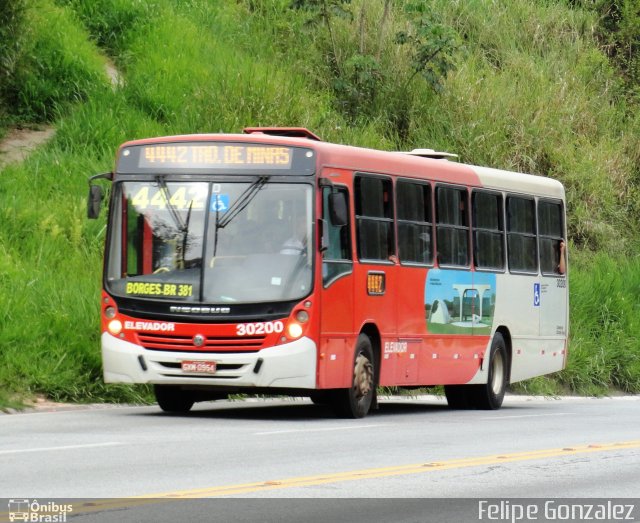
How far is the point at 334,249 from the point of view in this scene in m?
17.9

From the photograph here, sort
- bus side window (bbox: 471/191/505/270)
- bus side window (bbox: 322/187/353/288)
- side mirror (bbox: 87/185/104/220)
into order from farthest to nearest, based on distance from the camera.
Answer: bus side window (bbox: 471/191/505/270) < side mirror (bbox: 87/185/104/220) < bus side window (bbox: 322/187/353/288)

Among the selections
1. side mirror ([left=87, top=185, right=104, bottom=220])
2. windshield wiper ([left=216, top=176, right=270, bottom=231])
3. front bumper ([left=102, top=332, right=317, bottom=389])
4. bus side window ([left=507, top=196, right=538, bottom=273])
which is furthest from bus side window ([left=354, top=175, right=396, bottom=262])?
bus side window ([left=507, top=196, right=538, bottom=273])

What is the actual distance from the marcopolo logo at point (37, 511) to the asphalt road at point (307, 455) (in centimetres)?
34

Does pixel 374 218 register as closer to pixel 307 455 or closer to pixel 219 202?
pixel 219 202

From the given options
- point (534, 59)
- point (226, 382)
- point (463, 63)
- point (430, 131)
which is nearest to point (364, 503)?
point (226, 382)

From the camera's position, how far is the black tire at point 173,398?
721 inches

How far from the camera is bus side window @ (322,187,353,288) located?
57.7 feet

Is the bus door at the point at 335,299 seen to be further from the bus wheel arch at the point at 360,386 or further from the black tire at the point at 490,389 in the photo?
the black tire at the point at 490,389

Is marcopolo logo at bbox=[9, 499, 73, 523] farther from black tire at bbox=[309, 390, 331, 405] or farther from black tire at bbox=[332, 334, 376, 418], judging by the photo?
black tire at bbox=[332, 334, 376, 418]

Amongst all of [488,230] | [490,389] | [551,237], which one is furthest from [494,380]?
[551,237]

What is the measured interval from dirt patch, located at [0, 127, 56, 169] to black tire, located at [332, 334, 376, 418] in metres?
10.4

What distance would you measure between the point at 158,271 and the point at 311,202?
5.99 ft

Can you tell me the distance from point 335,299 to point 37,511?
8799mm

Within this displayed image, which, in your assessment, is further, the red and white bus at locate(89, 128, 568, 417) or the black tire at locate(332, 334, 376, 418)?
the black tire at locate(332, 334, 376, 418)
